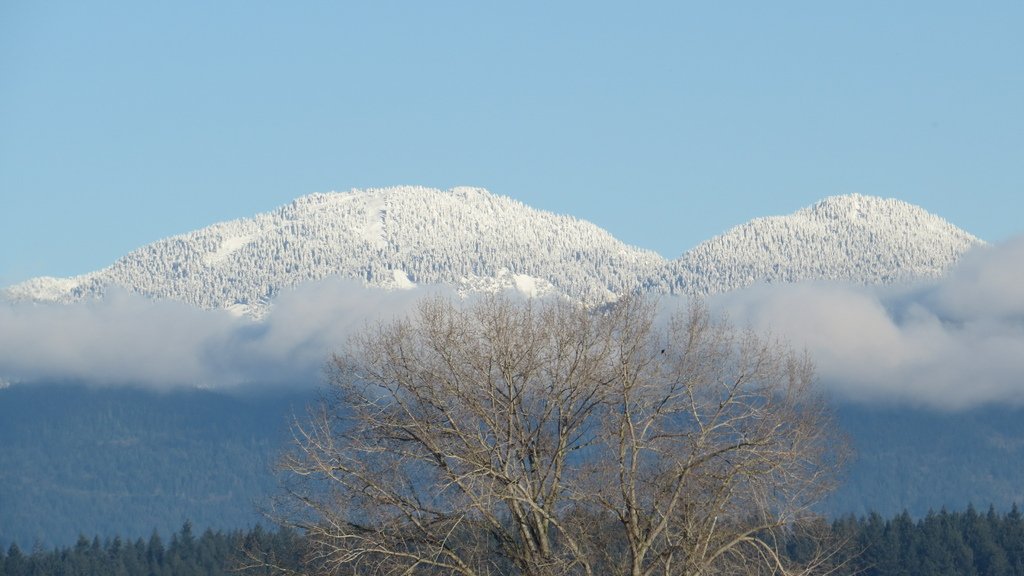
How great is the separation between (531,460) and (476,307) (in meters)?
4.07

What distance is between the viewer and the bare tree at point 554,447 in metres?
37.9

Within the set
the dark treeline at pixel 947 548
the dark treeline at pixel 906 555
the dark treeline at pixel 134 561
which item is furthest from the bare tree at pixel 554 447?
the dark treeline at pixel 134 561

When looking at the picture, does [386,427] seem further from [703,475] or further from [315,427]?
[703,475]

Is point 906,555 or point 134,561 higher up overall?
point 134,561

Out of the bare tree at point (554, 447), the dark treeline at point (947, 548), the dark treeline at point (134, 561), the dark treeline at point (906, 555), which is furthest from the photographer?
the dark treeline at point (134, 561)

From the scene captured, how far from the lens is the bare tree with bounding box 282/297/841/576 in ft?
124

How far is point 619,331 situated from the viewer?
1560 inches

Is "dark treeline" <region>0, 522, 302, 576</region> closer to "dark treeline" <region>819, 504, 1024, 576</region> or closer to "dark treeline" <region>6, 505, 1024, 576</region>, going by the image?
"dark treeline" <region>6, 505, 1024, 576</region>

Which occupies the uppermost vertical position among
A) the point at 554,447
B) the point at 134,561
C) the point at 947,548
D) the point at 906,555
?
the point at 134,561

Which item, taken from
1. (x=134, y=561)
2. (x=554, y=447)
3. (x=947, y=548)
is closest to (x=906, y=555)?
(x=947, y=548)

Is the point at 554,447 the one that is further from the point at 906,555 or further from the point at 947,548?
the point at 947,548

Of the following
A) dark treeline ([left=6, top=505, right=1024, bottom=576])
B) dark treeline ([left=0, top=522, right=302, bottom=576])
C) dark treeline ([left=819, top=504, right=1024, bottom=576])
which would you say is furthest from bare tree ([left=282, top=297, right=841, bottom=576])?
dark treeline ([left=0, top=522, right=302, bottom=576])

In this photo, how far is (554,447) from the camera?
1550 inches

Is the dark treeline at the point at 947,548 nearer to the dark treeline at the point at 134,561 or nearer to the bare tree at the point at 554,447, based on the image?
the dark treeline at the point at 134,561
